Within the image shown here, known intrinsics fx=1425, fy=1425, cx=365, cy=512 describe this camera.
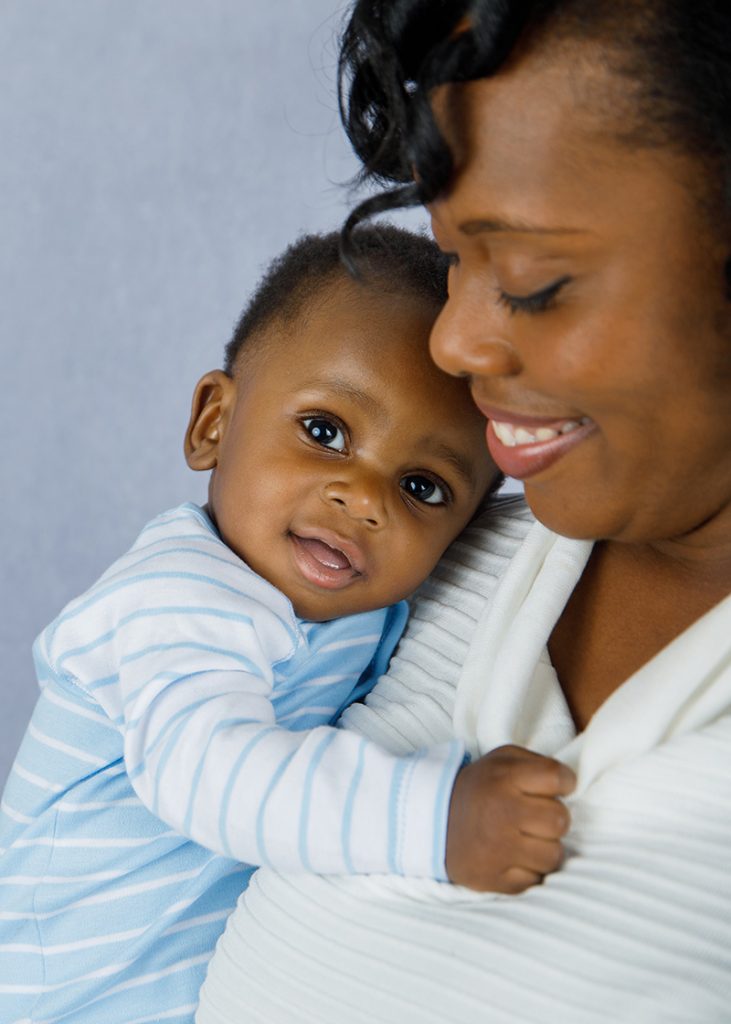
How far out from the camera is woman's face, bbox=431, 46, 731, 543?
3.15 ft

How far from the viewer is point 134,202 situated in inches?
112

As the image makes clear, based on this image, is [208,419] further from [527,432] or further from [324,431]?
[527,432]

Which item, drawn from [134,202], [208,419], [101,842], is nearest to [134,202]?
[134,202]

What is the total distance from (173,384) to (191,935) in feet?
5.60

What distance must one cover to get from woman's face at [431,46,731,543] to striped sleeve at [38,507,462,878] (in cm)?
26

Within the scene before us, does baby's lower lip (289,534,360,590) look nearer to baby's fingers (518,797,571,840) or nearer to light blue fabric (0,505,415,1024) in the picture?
light blue fabric (0,505,415,1024)

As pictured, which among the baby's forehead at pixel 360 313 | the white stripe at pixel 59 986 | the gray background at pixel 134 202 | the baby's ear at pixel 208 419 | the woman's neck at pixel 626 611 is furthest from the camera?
the gray background at pixel 134 202

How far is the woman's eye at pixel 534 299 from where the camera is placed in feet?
3.31

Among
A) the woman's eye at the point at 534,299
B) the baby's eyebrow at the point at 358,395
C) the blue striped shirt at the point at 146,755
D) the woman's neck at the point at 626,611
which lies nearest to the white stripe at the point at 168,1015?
the blue striped shirt at the point at 146,755

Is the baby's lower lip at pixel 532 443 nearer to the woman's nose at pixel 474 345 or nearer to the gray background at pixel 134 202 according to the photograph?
the woman's nose at pixel 474 345

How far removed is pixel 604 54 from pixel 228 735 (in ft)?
1.93

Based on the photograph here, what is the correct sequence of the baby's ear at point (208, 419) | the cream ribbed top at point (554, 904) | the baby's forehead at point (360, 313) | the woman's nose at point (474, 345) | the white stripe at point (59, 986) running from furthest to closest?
the baby's ear at point (208, 419) < the baby's forehead at point (360, 313) < the white stripe at point (59, 986) < the woman's nose at point (474, 345) < the cream ribbed top at point (554, 904)

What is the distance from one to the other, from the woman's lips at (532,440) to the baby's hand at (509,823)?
0.74 ft

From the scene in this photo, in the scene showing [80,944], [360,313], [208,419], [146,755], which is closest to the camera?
[146,755]
